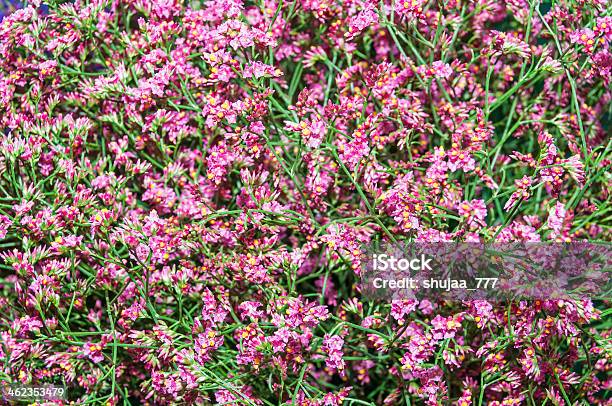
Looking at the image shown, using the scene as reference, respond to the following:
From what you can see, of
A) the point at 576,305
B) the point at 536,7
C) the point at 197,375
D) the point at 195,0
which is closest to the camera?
the point at 576,305

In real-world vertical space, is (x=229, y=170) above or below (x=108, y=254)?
above

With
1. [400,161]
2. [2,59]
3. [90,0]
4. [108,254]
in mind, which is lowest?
[108,254]

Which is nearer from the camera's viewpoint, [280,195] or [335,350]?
[335,350]

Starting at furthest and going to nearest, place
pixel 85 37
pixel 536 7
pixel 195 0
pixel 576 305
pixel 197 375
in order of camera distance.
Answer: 1. pixel 195 0
2. pixel 85 37
3. pixel 536 7
4. pixel 197 375
5. pixel 576 305

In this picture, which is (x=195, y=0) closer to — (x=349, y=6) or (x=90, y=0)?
(x=90, y=0)

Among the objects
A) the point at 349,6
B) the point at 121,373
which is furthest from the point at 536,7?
the point at 121,373

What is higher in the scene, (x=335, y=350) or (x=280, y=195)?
(x=280, y=195)

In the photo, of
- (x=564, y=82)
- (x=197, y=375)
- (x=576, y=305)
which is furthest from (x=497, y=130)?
(x=197, y=375)

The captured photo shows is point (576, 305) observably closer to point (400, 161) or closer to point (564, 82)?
point (400, 161)

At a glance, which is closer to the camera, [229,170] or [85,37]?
[229,170]
